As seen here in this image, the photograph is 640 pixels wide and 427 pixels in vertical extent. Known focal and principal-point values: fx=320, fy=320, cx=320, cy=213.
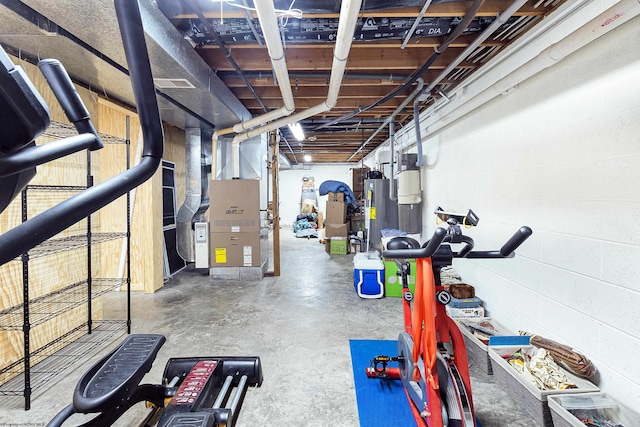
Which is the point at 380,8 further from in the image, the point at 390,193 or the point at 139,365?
the point at 390,193

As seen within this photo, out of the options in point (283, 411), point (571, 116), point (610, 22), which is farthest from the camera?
point (571, 116)

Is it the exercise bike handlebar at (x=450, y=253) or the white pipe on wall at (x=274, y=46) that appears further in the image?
the white pipe on wall at (x=274, y=46)

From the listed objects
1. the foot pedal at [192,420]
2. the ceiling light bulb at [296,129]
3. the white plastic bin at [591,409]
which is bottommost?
the white plastic bin at [591,409]

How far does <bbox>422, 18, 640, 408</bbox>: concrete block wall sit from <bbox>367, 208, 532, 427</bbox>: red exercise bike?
2.29 feet

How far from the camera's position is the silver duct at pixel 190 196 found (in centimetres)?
499

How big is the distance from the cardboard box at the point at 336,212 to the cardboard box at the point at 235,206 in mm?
2527

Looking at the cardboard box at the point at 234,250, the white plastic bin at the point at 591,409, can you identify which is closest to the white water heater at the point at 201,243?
the cardboard box at the point at 234,250

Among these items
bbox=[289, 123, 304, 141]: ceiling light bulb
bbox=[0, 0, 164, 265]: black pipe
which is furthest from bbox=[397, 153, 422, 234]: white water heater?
bbox=[0, 0, 164, 265]: black pipe

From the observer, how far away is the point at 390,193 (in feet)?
17.5

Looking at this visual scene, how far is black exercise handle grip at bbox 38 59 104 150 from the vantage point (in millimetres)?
451

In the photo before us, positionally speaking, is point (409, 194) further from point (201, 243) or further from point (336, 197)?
point (201, 243)

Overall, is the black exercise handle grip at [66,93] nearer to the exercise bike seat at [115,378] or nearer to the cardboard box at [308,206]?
the exercise bike seat at [115,378]

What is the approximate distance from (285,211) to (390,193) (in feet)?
24.2

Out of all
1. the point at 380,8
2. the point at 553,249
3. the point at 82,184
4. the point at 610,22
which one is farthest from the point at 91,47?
the point at 553,249
